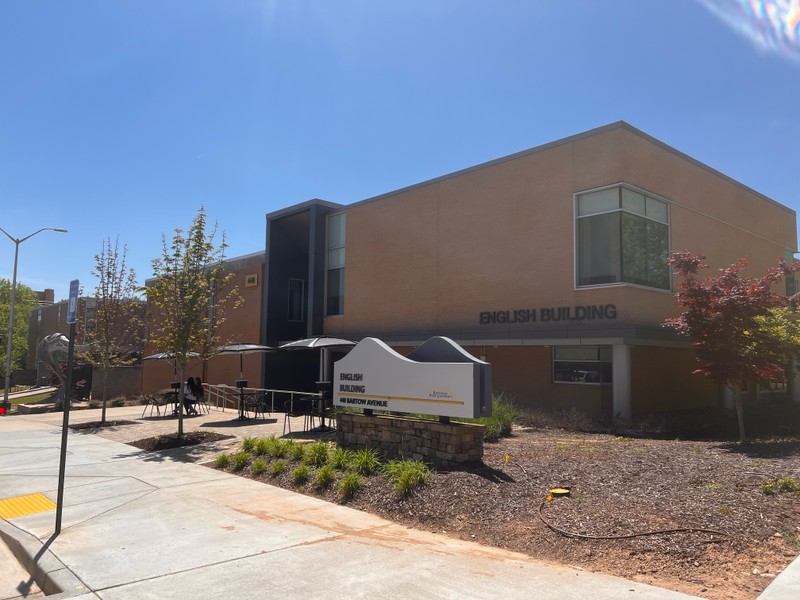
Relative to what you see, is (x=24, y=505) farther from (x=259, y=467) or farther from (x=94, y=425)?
(x=94, y=425)

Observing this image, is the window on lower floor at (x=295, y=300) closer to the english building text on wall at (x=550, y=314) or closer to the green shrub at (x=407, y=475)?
the english building text on wall at (x=550, y=314)

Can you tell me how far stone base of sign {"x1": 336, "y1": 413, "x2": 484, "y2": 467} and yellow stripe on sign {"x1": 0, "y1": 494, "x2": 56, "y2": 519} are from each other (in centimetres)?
486

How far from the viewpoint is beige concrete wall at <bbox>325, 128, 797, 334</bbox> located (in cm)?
1817

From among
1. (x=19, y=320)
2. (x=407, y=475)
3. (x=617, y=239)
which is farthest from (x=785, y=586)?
(x=19, y=320)

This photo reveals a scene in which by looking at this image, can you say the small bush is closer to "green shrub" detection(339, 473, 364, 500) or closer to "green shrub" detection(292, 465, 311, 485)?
"green shrub" detection(339, 473, 364, 500)

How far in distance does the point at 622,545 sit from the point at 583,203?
13922 millimetres

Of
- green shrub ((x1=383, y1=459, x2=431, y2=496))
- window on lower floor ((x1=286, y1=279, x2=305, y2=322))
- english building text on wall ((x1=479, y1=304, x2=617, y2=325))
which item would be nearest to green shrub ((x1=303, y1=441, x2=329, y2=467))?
green shrub ((x1=383, y1=459, x2=431, y2=496))

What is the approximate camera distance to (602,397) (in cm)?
1766

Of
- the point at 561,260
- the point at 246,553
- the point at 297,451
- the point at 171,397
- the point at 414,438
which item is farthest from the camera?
the point at 171,397

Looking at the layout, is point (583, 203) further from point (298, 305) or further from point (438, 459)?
point (298, 305)

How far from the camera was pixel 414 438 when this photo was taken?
10.0 m

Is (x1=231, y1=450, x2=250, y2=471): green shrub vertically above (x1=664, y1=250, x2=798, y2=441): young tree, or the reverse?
(x1=664, y1=250, x2=798, y2=441): young tree

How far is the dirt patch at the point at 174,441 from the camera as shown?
45.0 feet

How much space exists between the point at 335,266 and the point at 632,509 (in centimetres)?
2153
